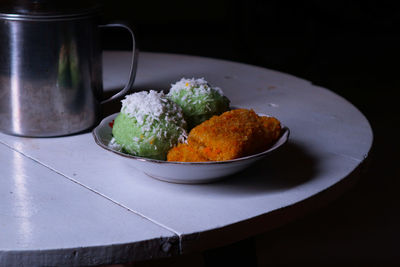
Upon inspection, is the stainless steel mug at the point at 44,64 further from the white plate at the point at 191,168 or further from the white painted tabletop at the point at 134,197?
the white plate at the point at 191,168

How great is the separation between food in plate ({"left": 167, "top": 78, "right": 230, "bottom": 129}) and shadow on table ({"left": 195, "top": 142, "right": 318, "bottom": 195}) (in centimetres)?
10

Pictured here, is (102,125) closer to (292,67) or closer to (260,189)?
(260,189)

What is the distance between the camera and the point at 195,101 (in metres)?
0.75

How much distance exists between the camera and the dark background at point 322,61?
156cm

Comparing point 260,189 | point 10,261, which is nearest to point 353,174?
point 260,189

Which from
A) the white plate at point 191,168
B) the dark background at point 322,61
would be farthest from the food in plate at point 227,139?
the dark background at point 322,61

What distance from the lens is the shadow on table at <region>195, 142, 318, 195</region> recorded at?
684mm

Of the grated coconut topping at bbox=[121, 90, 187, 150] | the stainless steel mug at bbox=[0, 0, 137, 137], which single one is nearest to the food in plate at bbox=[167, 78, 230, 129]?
the grated coconut topping at bbox=[121, 90, 187, 150]

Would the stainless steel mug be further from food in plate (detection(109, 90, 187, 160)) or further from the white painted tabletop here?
food in plate (detection(109, 90, 187, 160))

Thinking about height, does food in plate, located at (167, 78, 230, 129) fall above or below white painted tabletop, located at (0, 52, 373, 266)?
above

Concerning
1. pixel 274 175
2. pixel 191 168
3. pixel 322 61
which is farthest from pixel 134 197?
pixel 322 61

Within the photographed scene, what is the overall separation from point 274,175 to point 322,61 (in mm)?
3276

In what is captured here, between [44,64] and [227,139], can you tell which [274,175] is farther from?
[44,64]

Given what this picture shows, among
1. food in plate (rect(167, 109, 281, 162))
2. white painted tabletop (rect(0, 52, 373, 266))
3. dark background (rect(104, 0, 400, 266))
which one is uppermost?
food in plate (rect(167, 109, 281, 162))
